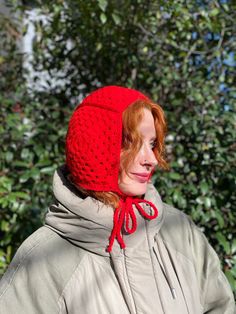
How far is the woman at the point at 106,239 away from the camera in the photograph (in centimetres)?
130

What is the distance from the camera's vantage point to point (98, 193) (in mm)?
1372

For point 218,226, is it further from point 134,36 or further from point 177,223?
point 134,36

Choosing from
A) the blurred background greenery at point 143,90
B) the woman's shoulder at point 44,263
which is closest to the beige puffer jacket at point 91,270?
the woman's shoulder at point 44,263

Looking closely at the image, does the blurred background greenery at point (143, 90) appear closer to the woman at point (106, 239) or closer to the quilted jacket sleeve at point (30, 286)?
the woman at point (106, 239)

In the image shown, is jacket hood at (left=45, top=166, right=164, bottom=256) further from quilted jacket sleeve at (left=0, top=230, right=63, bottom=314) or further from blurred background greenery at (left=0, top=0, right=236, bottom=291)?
blurred background greenery at (left=0, top=0, right=236, bottom=291)

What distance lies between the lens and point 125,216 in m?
1.37

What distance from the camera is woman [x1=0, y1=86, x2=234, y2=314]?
4.28 feet

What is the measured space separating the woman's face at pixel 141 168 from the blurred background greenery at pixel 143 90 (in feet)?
3.41

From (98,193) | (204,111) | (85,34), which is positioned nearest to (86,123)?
(98,193)

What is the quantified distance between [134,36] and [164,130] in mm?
1873

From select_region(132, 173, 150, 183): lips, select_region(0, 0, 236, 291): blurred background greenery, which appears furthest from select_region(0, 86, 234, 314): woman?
select_region(0, 0, 236, 291): blurred background greenery

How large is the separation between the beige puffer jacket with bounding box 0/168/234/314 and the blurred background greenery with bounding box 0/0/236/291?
1.03 metres

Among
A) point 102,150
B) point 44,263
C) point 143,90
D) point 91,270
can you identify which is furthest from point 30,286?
point 143,90

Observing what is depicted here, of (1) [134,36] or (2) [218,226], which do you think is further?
(1) [134,36]
